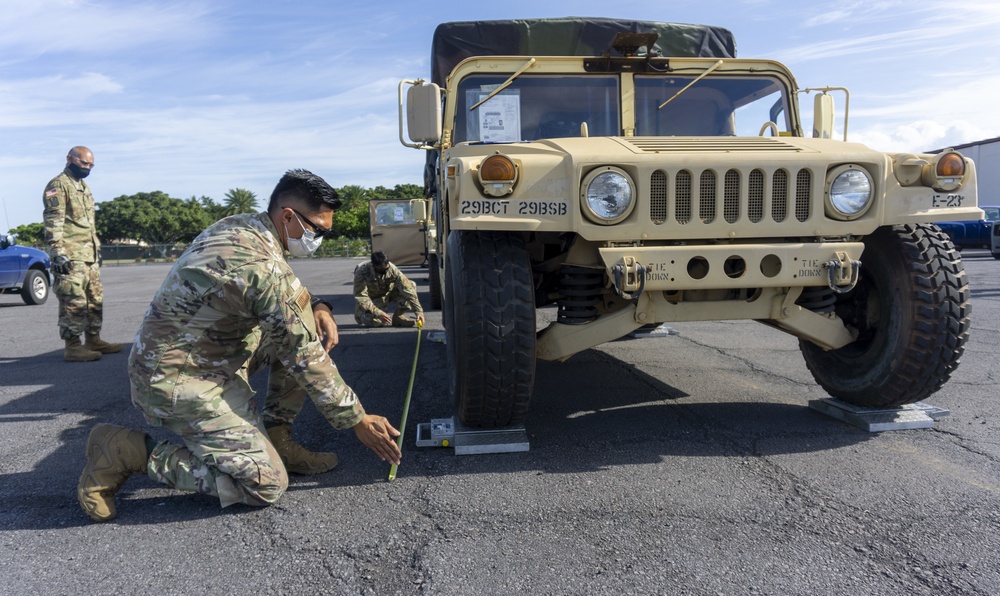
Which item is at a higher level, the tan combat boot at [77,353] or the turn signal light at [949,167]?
the turn signal light at [949,167]

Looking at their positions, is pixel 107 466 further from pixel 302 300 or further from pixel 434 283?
pixel 434 283

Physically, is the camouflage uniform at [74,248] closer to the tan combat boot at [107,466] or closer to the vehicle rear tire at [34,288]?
the tan combat boot at [107,466]

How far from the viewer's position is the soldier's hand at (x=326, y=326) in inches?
124

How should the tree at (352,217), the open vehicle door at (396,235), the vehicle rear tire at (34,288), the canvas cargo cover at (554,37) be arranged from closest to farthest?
the canvas cargo cover at (554,37)
the open vehicle door at (396,235)
the vehicle rear tire at (34,288)
the tree at (352,217)

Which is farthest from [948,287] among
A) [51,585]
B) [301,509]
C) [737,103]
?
[51,585]

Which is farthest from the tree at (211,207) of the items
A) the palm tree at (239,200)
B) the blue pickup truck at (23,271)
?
the blue pickup truck at (23,271)

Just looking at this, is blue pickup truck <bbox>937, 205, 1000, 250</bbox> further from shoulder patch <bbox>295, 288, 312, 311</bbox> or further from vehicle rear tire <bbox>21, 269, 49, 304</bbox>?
vehicle rear tire <bbox>21, 269, 49, 304</bbox>

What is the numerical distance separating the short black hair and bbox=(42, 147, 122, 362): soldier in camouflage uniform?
14.4 feet

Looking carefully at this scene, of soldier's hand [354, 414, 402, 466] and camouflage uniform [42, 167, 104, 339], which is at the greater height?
camouflage uniform [42, 167, 104, 339]

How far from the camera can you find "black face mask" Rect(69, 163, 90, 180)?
645cm

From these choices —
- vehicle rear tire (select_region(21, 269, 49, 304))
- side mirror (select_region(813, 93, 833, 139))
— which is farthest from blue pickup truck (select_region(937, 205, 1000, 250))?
vehicle rear tire (select_region(21, 269, 49, 304))

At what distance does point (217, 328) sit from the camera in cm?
289

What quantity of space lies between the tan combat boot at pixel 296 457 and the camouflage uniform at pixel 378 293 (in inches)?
200

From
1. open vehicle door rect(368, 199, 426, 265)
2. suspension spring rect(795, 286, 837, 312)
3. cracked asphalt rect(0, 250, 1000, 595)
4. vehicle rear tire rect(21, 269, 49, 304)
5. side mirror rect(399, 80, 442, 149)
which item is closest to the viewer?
cracked asphalt rect(0, 250, 1000, 595)
